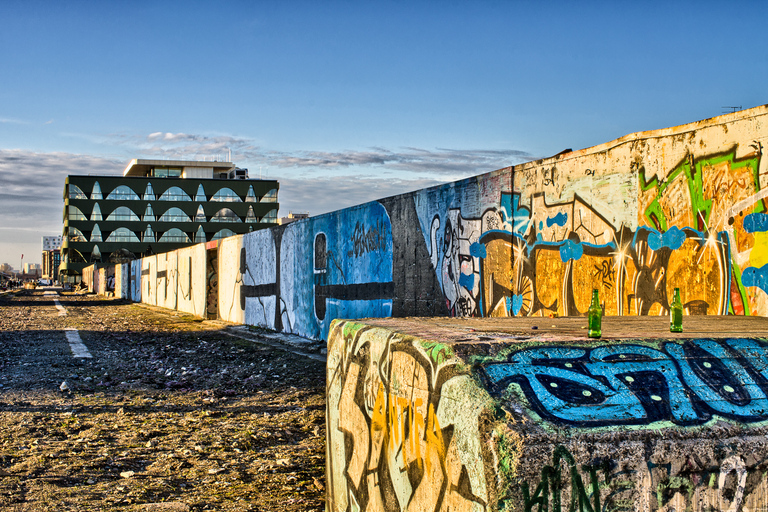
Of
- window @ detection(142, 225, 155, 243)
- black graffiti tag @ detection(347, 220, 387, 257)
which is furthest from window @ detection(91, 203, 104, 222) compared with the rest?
black graffiti tag @ detection(347, 220, 387, 257)

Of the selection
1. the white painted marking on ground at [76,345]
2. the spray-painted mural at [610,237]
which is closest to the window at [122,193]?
the white painted marking on ground at [76,345]

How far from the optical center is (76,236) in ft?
304

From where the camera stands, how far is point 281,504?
394 centimetres

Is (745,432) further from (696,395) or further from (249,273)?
(249,273)

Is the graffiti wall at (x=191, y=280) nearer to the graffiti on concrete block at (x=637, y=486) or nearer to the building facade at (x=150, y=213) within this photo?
the graffiti on concrete block at (x=637, y=486)

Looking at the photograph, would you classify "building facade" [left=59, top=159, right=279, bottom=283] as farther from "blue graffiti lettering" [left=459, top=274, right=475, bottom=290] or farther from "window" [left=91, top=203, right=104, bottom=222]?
"blue graffiti lettering" [left=459, top=274, right=475, bottom=290]

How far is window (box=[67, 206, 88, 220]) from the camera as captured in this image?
91156 millimetres

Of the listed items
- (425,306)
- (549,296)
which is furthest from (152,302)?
(549,296)

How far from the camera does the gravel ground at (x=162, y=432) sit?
13.4 feet

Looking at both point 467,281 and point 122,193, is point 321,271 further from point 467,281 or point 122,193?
point 122,193

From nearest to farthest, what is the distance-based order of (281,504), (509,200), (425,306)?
(281,504)
(509,200)
(425,306)

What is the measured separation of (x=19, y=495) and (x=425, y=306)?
18.4ft

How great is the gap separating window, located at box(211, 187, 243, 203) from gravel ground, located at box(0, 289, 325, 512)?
286 ft

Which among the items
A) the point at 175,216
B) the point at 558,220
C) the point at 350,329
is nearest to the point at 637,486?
the point at 350,329
